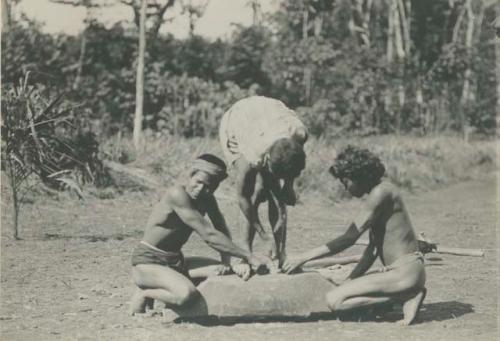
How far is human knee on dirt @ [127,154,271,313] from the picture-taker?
5586 millimetres

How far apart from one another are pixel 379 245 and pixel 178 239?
59.2 inches

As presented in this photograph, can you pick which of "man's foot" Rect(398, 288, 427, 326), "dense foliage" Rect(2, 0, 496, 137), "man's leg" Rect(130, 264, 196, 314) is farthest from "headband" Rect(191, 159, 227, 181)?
"dense foliage" Rect(2, 0, 496, 137)

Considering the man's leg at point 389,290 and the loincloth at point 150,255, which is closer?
the man's leg at point 389,290

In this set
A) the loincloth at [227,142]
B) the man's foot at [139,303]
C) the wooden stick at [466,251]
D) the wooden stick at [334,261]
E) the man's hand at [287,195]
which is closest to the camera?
the man's foot at [139,303]

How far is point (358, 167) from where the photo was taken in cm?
551

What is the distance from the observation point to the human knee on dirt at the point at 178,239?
220 inches

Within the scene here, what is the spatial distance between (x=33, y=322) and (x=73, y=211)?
605 cm

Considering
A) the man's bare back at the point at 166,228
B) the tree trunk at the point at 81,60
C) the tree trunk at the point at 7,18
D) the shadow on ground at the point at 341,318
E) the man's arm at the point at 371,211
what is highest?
the tree trunk at the point at 7,18

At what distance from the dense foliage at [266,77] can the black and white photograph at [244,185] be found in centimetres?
6

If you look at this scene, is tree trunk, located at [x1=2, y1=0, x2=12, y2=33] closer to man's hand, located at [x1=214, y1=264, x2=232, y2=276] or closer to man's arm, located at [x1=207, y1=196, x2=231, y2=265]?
man's arm, located at [x1=207, y1=196, x2=231, y2=265]

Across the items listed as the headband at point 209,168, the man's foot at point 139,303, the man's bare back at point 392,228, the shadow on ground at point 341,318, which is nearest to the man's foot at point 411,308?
the shadow on ground at point 341,318

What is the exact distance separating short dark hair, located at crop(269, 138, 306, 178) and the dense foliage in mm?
10509

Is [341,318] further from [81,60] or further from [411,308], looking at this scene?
[81,60]

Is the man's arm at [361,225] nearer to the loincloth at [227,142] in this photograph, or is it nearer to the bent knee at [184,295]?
the bent knee at [184,295]
